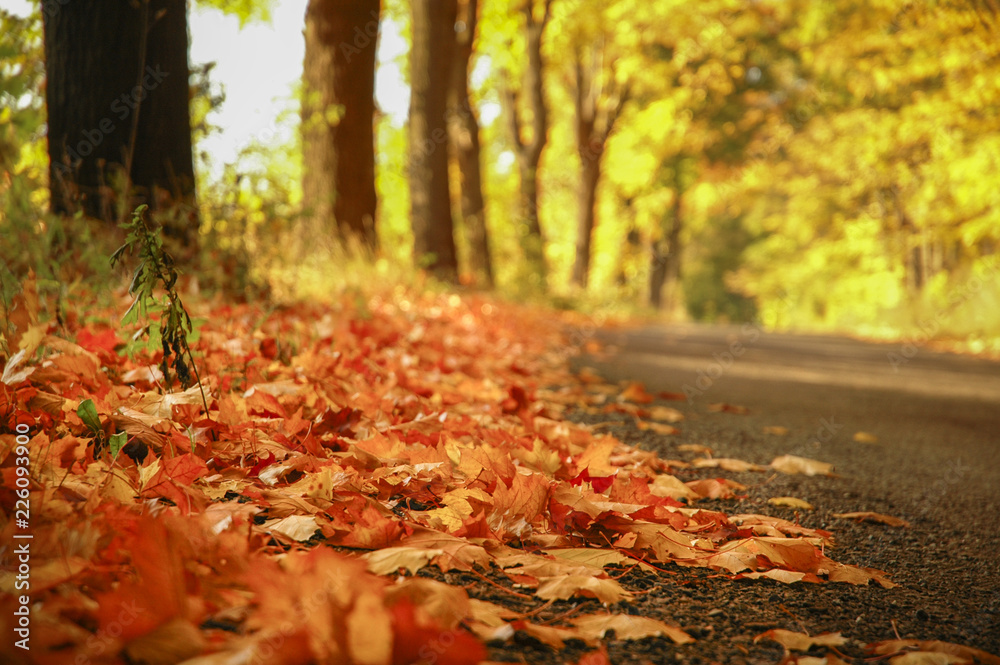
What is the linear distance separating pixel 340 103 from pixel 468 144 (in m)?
5.76

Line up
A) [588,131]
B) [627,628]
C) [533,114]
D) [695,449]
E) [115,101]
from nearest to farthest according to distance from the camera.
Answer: [627,628] → [695,449] → [115,101] → [533,114] → [588,131]

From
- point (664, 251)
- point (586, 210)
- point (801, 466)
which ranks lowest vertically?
point (801, 466)

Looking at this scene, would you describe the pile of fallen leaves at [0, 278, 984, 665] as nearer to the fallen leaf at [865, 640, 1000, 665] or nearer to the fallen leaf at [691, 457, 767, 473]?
the fallen leaf at [691, 457, 767, 473]

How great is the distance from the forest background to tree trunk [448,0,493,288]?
0.47ft

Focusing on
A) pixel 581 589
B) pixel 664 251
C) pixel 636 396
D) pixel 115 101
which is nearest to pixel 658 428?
pixel 636 396

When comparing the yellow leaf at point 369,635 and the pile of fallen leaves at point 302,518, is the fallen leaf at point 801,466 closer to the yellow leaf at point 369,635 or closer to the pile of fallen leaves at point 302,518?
the pile of fallen leaves at point 302,518

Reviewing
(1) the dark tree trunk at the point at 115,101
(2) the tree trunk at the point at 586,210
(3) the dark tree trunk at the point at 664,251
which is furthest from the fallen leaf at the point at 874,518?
(3) the dark tree trunk at the point at 664,251

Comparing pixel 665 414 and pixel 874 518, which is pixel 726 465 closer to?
pixel 874 518

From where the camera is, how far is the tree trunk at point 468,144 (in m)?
10.9

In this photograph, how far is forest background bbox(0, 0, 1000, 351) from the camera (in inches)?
159

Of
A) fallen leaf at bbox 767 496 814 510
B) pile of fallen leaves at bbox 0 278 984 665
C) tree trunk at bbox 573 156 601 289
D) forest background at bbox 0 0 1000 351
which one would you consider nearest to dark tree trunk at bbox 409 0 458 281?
forest background at bbox 0 0 1000 351

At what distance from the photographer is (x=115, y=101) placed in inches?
137

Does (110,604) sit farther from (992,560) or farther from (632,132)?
(632,132)

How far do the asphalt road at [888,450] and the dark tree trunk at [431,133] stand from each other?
321 centimetres
